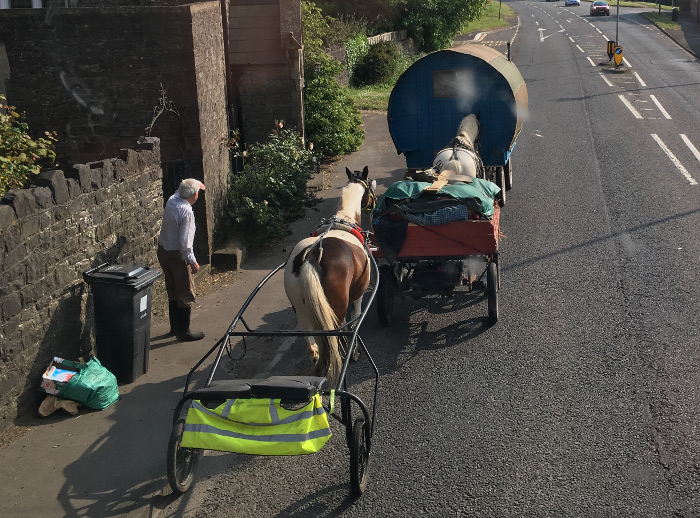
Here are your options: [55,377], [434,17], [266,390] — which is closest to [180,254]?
[55,377]

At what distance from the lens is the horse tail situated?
23.5 feet

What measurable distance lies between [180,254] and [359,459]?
13.4 feet

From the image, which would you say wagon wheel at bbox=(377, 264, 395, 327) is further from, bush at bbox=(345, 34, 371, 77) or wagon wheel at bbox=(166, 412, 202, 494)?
bush at bbox=(345, 34, 371, 77)

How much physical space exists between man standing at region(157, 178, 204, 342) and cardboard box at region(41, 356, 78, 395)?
1.93 meters

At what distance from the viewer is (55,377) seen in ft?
25.1

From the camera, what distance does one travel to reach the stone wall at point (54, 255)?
23.7 feet

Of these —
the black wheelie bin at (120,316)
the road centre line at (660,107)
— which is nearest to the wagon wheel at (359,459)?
the black wheelie bin at (120,316)

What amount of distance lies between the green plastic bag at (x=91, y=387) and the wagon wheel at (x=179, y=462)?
1678 millimetres

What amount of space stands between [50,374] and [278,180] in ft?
23.7

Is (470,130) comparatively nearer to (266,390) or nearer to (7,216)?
(7,216)

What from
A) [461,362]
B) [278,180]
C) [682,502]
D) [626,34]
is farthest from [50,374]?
[626,34]

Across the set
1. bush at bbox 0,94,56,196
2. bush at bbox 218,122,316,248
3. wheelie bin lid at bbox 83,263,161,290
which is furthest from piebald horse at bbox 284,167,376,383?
bush at bbox 218,122,316,248

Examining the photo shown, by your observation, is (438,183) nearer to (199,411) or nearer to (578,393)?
(578,393)

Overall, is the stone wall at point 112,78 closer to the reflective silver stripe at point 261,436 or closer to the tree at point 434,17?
Result: the reflective silver stripe at point 261,436
